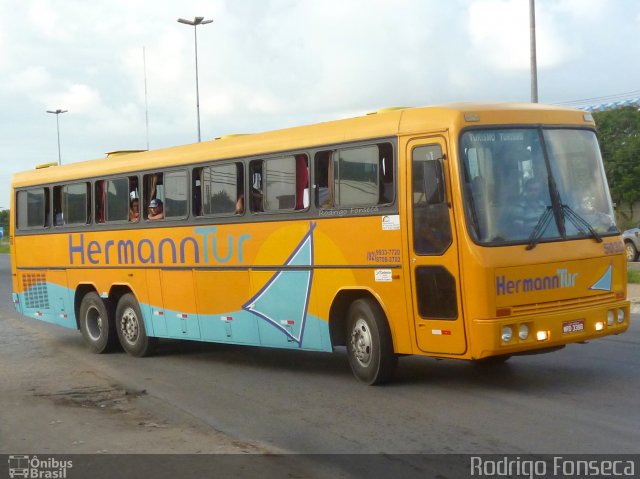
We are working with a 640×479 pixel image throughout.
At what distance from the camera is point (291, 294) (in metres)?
11.8

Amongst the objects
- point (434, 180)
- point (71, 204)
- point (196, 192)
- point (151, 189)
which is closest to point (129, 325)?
point (151, 189)

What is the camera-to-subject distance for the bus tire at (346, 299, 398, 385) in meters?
10.5

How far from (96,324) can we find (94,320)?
0.08 meters

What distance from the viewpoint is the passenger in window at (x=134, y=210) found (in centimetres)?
1484

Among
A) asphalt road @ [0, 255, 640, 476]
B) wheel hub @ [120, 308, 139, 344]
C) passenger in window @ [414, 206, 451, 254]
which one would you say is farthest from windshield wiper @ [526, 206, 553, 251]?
wheel hub @ [120, 308, 139, 344]

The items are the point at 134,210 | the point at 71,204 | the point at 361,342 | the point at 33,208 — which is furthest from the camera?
the point at 33,208

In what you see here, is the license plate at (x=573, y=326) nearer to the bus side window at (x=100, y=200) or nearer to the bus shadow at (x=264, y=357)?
the bus shadow at (x=264, y=357)

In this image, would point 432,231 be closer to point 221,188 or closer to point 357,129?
point 357,129

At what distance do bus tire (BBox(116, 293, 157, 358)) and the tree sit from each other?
45120mm

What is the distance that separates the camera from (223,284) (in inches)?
514

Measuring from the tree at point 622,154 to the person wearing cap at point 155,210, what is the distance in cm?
4566

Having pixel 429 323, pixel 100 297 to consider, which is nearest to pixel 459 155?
pixel 429 323

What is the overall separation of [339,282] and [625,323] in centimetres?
308

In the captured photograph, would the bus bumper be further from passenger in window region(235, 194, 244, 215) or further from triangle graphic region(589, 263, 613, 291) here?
passenger in window region(235, 194, 244, 215)
